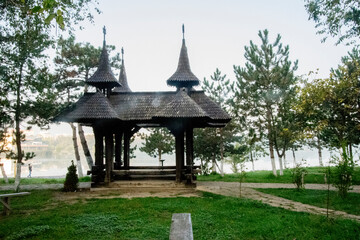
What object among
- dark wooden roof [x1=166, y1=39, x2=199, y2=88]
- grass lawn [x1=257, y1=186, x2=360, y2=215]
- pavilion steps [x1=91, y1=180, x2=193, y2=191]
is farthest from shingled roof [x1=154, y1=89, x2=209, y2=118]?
grass lawn [x1=257, y1=186, x2=360, y2=215]

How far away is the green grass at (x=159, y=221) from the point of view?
15.6 feet

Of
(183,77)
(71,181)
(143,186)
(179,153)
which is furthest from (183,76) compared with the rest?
(71,181)

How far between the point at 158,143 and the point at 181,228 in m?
20.4

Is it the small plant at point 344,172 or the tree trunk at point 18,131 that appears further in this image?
the tree trunk at point 18,131

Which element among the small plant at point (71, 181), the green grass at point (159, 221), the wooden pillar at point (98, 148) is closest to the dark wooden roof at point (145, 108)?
the wooden pillar at point (98, 148)

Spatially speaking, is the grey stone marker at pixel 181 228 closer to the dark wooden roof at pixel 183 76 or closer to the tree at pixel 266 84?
the dark wooden roof at pixel 183 76

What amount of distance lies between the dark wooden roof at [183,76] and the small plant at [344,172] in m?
6.55

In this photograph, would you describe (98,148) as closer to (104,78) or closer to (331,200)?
(104,78)

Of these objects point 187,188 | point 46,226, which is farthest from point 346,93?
point 46,226

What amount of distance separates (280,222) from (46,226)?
512cm

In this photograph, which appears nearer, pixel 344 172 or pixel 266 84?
pixel 344 172

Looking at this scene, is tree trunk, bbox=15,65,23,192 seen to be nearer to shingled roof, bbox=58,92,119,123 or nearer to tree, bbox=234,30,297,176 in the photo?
shingled roof, bbox=58,92,119,123

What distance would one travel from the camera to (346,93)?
12.5m

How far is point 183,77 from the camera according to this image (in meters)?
11.6
